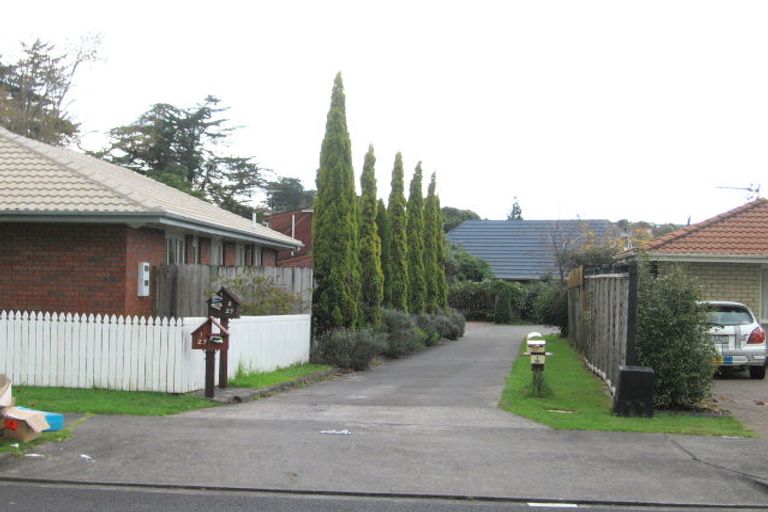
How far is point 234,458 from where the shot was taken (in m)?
8.39

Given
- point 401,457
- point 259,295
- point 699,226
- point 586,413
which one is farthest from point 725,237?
point 401,457

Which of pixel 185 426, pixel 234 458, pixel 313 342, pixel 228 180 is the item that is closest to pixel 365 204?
pixel 313 342

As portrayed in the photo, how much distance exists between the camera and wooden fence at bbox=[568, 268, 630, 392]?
42.0 ft

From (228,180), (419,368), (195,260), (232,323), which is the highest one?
(228,180)

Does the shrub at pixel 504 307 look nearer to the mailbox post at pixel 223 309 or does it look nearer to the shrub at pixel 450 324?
the shrub at pixel 450 324

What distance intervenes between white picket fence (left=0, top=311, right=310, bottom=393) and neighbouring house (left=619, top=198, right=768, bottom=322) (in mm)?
11566

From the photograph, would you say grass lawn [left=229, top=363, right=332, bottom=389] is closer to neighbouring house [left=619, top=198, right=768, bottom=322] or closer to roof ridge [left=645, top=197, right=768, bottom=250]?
neighbouring house [left=619, top=198, right=768, bottom=322]

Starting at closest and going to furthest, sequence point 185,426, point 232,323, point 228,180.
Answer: point 185,426 < point 232,323 < point 228,180

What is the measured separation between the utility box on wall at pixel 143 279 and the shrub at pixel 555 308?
65.5 ft

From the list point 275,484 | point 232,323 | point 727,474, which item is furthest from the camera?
point 232,323

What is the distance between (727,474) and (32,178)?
12986mm

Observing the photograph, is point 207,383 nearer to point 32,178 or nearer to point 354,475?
point 354,475

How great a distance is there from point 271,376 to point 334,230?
6.11m

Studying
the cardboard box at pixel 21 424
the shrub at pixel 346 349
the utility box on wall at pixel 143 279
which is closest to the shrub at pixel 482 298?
the shrub at pixel 346 349
